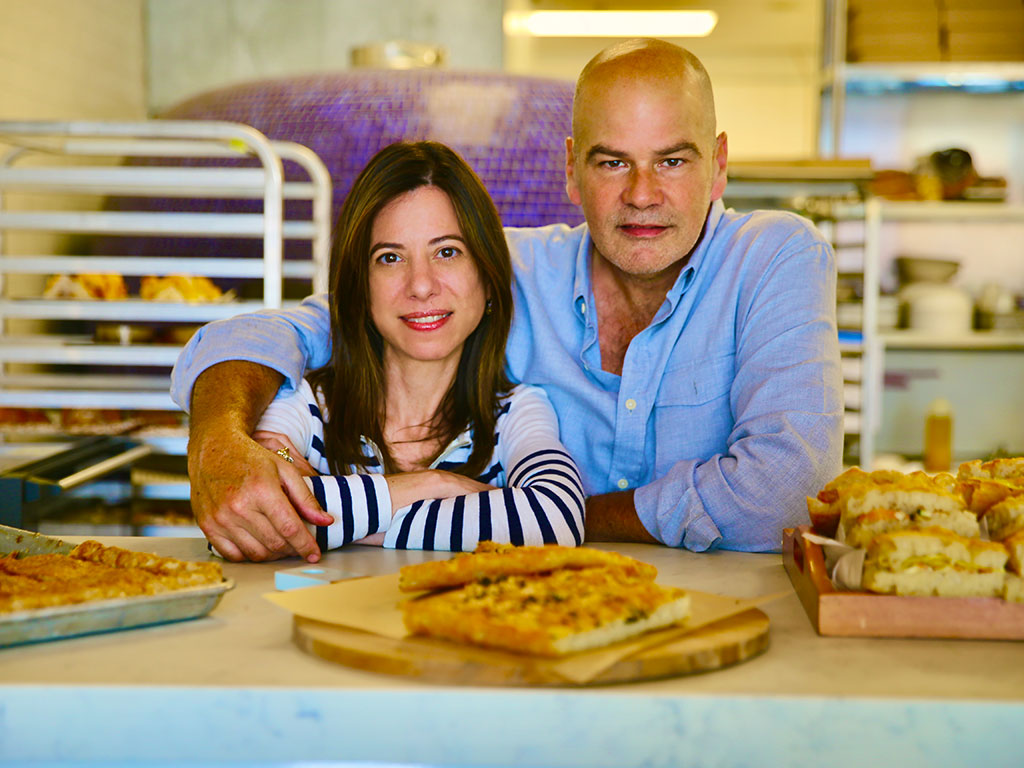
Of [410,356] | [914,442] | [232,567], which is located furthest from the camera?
[914,442]

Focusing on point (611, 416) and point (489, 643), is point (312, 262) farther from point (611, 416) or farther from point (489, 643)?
point (489, 643)

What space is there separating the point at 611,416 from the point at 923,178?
357 cm

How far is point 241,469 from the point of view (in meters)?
1.20

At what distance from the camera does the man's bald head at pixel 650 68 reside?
1617mm

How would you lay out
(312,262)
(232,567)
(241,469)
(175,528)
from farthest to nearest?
(312,262) < (175,528) < (241,469) < (232,567)

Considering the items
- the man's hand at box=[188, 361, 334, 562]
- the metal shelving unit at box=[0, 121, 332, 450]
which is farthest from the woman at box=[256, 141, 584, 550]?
the metal shelving unit at box=[0, 121, 332, 450]

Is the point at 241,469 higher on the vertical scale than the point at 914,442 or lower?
higher

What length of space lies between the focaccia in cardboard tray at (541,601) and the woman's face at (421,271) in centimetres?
75

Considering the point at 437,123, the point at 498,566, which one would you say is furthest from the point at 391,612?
the point at 437,123

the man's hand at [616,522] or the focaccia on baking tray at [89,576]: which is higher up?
the focaccia on baking tray at [89,576]

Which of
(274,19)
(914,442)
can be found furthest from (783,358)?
(914,442)

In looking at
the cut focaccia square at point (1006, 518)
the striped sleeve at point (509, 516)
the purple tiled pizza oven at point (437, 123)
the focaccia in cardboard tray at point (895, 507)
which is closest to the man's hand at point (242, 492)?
the striped sleeve at point (509, 516)

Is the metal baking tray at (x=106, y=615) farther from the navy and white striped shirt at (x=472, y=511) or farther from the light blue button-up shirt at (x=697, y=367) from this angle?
the light blue button-up shirt at (x=697, y=367)

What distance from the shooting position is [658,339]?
1.65m
